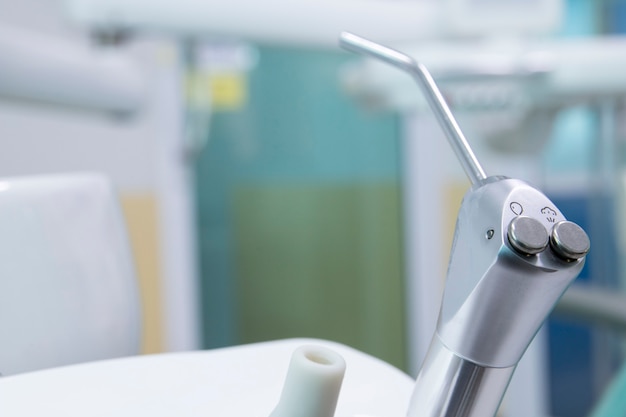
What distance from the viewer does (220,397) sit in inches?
9.3

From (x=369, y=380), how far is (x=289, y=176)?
1823 mm

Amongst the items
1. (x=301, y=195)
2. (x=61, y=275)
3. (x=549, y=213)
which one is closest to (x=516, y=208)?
(x=549, y=213)

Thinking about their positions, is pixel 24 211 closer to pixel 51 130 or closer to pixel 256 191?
pixel 51 130

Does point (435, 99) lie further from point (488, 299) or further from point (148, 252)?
point (148, 252)

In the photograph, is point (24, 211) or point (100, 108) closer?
point (24, 211)

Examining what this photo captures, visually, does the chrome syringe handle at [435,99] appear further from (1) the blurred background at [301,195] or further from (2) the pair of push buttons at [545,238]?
(1) the blurred background at [301,195]

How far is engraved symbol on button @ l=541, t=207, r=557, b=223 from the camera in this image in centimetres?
19

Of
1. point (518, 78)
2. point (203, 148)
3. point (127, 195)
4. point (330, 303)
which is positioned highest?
point (518, 78)

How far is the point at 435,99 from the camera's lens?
0.75 ft

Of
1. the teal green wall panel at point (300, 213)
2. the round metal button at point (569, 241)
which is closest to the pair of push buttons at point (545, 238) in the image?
the round metal button at point (569, 241)

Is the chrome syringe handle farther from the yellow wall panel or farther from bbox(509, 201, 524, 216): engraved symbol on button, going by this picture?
the yellow wall panel

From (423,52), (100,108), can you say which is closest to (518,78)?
(423,52)

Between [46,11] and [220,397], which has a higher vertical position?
[46,11]

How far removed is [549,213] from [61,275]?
0.59ft
